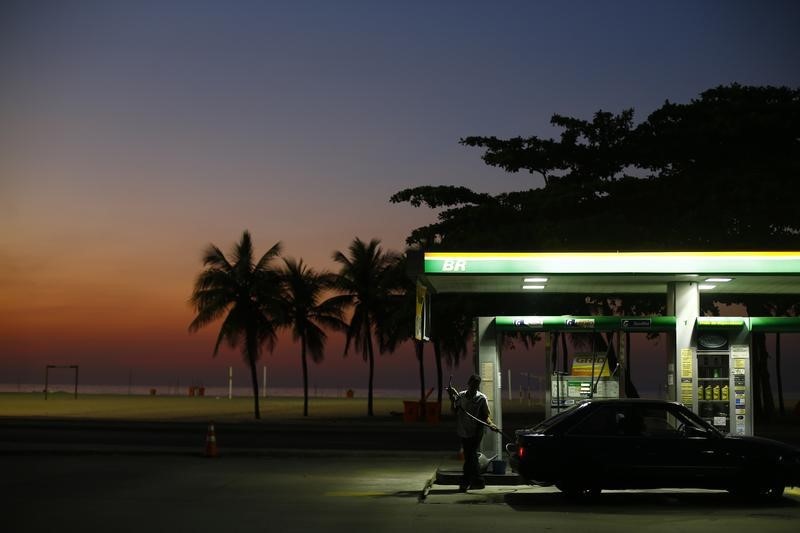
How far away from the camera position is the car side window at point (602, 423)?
15859mm

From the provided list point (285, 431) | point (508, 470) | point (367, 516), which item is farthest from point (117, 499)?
point (285, 431)

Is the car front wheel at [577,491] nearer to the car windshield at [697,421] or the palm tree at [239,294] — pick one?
the car windshield at [697,421]

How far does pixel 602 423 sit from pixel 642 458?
0.72 meters

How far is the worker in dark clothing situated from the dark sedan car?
1507 mm

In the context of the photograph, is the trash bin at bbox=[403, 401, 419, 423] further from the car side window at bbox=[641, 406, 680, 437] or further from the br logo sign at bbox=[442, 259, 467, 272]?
the car side window at bbox=[641, 406, 680, 437]

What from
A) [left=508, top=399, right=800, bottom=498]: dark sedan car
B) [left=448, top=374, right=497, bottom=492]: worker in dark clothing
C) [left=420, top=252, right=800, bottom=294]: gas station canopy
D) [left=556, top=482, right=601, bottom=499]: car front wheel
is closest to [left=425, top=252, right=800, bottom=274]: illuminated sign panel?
[left=420, top=252, right=800, bottom=294]: gas station canopy

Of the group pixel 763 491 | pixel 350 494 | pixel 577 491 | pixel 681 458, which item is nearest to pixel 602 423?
pixel 577 491

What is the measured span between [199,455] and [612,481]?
37.8 ft

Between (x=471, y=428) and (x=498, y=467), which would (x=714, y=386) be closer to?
(x=498, y=467)

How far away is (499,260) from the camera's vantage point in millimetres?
19469

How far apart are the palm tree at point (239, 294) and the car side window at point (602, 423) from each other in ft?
128

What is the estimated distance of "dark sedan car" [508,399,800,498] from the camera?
15672 millimetres

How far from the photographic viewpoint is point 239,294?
54.2 metres

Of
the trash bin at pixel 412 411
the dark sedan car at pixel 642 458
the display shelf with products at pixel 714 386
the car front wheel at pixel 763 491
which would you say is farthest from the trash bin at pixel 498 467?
the trash bin at pixel 412 411
